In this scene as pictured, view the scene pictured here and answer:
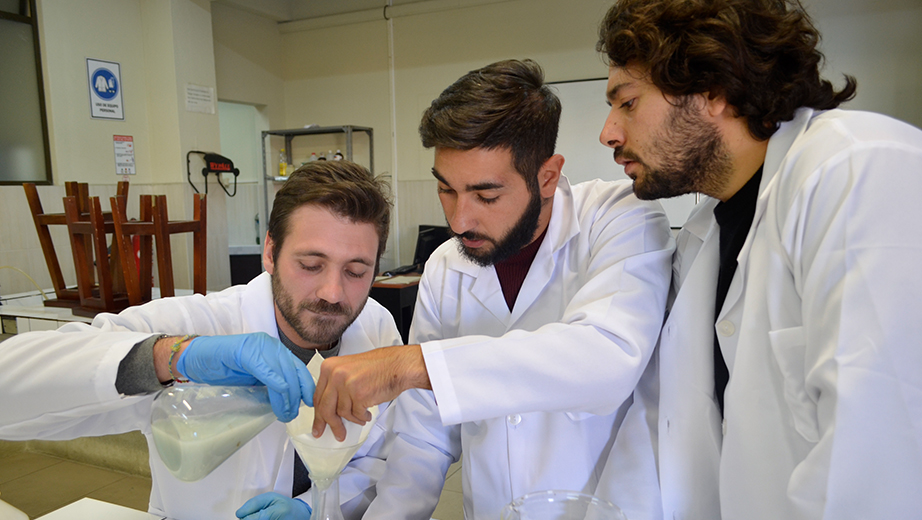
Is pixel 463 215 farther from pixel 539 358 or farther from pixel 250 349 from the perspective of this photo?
pixel 250 349

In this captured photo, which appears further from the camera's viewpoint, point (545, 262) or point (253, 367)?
point (545, 262)

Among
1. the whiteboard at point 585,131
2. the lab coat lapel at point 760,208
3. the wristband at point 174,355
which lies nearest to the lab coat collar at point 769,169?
the lab coat lapel at point 760,208

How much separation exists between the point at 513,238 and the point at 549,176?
19cm

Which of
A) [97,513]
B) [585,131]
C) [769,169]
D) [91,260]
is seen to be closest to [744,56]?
[769,169]

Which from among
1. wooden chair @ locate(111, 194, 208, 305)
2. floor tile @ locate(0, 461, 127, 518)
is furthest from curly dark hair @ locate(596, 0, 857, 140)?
floor tile @ locate(0, 461, 127, 518)

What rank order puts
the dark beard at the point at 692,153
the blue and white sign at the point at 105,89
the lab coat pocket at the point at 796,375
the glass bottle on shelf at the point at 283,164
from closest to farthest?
the lab coat pocket at the point at 796,375
the dark beard at the point at 692,153
the blue and white sign at the point at 105,89
the glass bottle on shelf at the point at 283,164

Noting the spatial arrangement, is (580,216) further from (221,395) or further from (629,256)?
(221,395)

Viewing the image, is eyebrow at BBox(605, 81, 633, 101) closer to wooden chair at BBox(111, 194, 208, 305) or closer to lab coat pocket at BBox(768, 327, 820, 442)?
lab coat pocket at BBox(768, 327, 820, 442)

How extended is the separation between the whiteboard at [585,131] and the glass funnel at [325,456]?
14.0 feet

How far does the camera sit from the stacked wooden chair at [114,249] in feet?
8.13

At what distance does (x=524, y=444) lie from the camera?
4.07ft

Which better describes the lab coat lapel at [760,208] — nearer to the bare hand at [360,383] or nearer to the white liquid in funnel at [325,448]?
the bare hand at [360,383]

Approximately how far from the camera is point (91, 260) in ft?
8.89

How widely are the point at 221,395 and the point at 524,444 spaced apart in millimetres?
643
